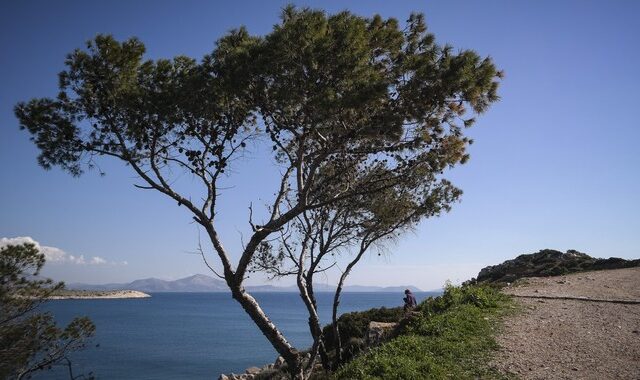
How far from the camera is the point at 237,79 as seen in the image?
32.2 feet

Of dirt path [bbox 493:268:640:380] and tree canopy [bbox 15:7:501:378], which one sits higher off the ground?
tree canopy [bbox 15:7:501:378]

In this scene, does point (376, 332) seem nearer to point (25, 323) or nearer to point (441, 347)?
point (441, 347)

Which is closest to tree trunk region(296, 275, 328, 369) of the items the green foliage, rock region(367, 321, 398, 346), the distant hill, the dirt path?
rock region(367, 321, 398, 346)

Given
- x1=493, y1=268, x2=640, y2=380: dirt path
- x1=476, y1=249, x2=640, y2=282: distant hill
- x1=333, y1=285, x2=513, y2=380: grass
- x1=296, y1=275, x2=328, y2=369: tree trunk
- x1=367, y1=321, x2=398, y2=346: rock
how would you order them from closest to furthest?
x1=333, y1=285, x2=513, y2=380: grass → x1=493, y1=268, x2=640, y2=380: dirt path → x1=296, y1=275, x2=328, y2=369: tree trunk → x1=367, y1=321, x2=398, y2=346: rock → x1=476, y1=249, x2=640, y2=282: distant hill

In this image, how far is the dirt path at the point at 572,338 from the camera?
8.41 m

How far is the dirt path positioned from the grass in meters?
0.44

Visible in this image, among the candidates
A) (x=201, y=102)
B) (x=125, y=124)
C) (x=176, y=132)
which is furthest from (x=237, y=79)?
(x=125, y=124)

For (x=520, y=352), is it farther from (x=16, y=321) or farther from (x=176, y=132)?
(x=16, y=321)

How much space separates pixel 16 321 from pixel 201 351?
39901mm

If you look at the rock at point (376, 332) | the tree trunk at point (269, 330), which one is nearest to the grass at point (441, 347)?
the tree trunk at point (269, 330)

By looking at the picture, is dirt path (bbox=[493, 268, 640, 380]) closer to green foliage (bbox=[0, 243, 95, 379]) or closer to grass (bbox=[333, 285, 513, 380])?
grass (bbox=[333, 285, 513, 380])

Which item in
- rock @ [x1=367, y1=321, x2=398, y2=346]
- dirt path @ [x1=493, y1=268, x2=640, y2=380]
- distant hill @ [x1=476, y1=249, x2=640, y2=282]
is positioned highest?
distant hill @ [x1=476, y1=249, x2=640, y2=282]

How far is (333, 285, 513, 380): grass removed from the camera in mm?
8141

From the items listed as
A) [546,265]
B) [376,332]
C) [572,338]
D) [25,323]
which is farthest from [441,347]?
[546,265]
